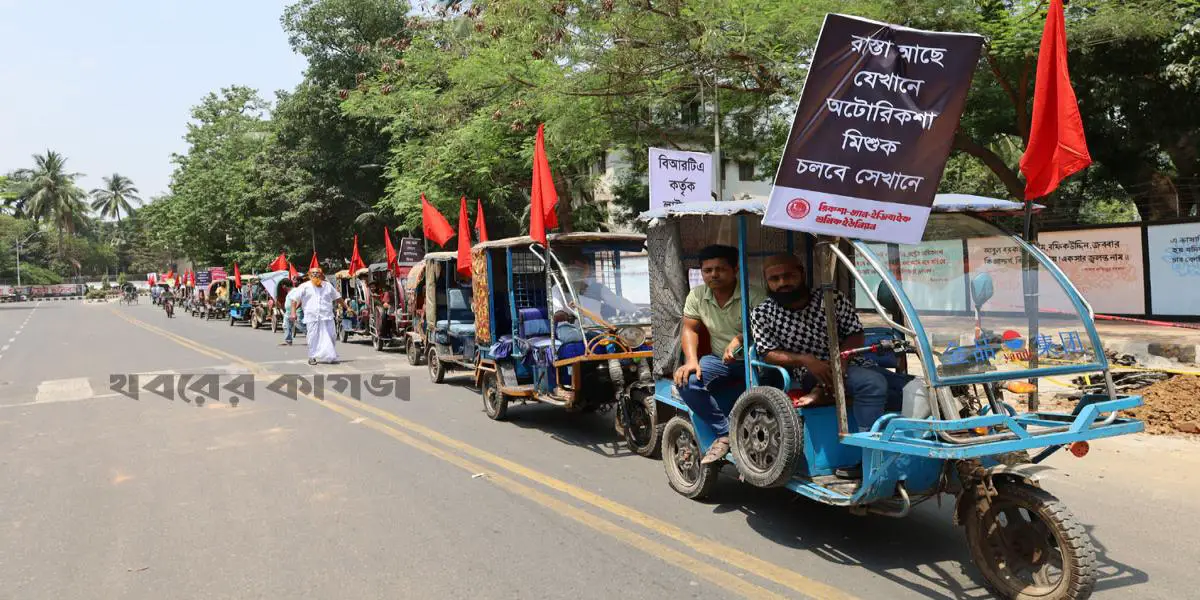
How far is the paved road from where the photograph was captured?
427cm

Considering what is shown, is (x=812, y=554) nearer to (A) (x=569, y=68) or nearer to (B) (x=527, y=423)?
(B) (x=527, y=423)

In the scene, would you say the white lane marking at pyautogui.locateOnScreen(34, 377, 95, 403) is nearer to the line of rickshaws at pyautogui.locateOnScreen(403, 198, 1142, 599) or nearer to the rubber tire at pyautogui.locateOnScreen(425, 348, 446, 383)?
the rubber tire at pyautogui.locateOnScreen(425, 348, 446, 383)

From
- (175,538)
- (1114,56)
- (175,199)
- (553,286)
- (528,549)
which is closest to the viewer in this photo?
(528,549)

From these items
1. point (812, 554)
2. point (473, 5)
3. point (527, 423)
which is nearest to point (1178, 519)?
point (812, 554)

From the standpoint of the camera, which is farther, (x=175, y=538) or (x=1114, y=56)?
(x=1114, y=56)

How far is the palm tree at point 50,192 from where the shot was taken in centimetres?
9112

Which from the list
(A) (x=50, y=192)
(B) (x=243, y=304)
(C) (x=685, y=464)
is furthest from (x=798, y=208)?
(A) (x=50, y=192)

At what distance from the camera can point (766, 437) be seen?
4648mm

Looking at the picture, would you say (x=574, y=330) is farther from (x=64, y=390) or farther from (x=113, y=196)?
(x=113, y=196)

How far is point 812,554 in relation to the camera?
4594 mm

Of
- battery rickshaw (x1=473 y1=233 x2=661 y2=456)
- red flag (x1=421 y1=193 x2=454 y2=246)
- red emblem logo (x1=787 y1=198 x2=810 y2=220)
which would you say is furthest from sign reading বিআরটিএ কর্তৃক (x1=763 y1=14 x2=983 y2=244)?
red flag (x1=421 y1=193 x2=454 y2=246)

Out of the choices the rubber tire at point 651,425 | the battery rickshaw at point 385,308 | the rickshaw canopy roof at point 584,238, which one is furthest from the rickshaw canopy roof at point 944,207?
the battery rickshaw at point 385,308

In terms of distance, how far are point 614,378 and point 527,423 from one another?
1631 millimetres

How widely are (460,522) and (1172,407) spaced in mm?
6956
